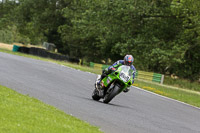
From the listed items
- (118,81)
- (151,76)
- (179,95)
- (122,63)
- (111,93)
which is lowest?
(151,76)

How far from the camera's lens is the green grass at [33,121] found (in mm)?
6101

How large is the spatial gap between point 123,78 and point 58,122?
512 cm

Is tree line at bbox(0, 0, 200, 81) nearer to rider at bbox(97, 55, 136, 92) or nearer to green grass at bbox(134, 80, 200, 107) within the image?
green grass at bbox(134, 80, 200, 107)

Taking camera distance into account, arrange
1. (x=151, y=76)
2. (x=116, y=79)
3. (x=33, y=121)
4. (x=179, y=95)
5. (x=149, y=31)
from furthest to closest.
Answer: (x=149, y=31)
(x=151, y=76)
(x=179, y=95)
(x=116, y=79)
(x=33, y=121)

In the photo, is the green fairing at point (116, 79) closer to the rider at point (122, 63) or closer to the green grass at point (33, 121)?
the rider at point (122, 63)

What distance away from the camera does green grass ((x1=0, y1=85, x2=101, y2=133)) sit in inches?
240

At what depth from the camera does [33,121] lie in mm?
6727

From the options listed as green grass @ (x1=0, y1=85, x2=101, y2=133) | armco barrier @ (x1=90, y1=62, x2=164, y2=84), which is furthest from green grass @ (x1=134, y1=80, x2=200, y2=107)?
green grass @ (x1=0, y1=85, x2=101, y2=133)

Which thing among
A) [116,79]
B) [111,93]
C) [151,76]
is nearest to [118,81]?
[116,79]

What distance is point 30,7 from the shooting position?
62.9 meters

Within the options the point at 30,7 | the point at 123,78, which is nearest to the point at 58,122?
the point at 123,78

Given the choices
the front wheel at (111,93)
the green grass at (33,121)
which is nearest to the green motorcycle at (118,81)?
the front wheel at (111,93)

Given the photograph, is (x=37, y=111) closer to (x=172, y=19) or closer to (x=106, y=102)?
(x=106, y=102)

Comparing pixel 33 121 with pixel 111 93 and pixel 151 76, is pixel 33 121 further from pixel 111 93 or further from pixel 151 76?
pixel 151 76
